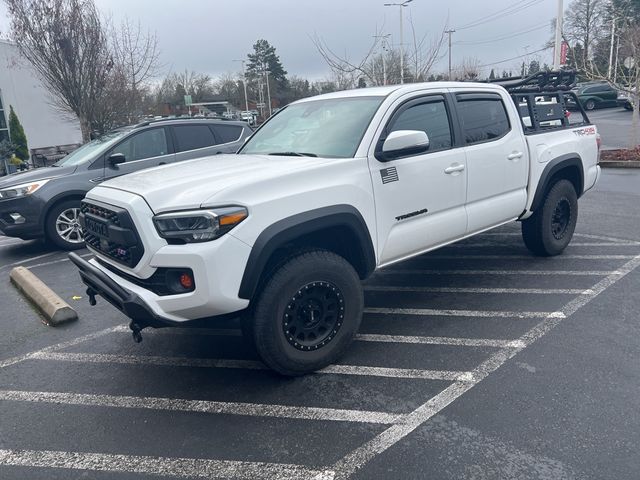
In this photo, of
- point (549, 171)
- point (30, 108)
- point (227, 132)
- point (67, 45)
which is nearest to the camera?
point (549, 171)

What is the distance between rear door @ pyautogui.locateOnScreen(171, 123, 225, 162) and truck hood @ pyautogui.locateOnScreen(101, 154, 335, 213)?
4.18 m

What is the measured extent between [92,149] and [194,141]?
5.03 feet

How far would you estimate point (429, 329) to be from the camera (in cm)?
436

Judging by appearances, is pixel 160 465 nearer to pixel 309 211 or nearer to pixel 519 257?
pixel 309 211

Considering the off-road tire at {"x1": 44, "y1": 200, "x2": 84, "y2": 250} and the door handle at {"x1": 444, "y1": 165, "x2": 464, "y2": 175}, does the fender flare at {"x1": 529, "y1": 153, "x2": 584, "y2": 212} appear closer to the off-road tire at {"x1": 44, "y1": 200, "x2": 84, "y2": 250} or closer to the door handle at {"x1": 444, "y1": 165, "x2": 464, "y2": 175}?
the door handle at {"x1": 444, "y1": 165, "x2": 464, "y2": 175}

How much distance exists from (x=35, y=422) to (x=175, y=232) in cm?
149

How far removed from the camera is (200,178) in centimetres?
353

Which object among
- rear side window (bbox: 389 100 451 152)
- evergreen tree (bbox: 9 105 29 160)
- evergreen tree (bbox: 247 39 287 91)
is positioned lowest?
rear side window (bbox: 389 100 451 152)

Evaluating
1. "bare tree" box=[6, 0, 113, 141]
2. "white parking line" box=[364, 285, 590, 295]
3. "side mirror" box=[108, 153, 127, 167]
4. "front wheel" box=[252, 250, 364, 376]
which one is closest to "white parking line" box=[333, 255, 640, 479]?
"white parking line" box=[364, 285, 590, 295]

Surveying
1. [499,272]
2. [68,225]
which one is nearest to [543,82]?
[499,272]

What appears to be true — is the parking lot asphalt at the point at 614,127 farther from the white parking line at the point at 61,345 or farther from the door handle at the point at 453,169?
the white parking line at the point at 61,345

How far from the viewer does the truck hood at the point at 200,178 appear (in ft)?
10.5

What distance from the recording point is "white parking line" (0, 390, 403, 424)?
3178mm

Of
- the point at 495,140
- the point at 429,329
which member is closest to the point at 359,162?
the point at 429,329
